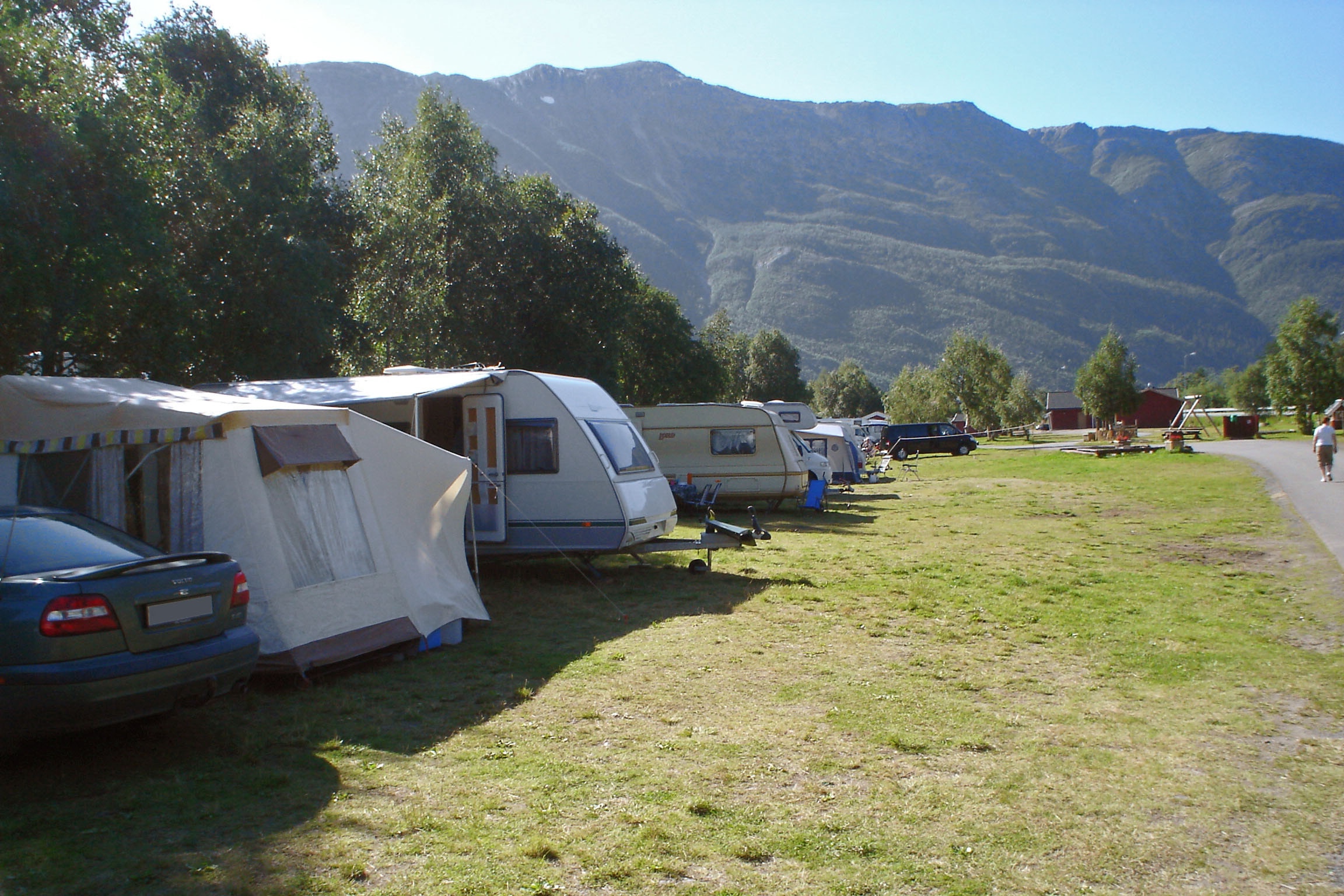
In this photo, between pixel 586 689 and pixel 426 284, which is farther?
pixel 426 284

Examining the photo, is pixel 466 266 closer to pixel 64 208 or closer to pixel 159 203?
pixel 159 203

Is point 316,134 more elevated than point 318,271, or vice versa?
point 316,134

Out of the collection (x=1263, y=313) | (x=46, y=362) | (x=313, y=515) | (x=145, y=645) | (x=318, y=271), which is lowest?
(x=145, y=645)

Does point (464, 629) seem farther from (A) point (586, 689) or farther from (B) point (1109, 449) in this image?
(B) point (1109, 449)

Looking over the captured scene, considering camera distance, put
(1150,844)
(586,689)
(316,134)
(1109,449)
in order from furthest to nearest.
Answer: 1. (1109,449)
2. (316,134)
3. (586,689)
4. (1150,844)

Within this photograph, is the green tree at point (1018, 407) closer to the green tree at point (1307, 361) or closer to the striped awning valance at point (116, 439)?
the green tree at point (1307, 361)

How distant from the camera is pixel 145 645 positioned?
16.0ft

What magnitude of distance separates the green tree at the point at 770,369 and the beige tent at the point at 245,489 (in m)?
62.8

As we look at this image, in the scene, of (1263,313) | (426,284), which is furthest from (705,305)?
(426,284)

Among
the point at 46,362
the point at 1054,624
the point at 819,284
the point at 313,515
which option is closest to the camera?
the point at 313,515

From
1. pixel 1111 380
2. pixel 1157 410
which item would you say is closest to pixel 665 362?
pixel 1111 380

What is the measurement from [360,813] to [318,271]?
54.0 feet

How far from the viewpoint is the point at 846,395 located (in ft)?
298

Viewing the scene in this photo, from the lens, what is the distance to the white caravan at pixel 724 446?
20234 millimetres
